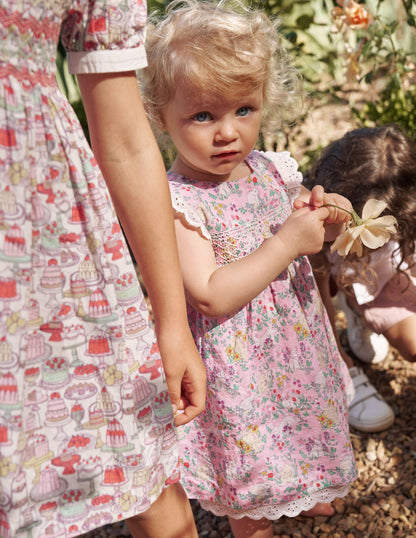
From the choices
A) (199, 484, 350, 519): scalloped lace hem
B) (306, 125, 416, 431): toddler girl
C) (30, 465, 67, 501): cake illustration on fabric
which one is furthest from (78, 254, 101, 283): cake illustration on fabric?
(306, 125, 416, 431): toddler girl

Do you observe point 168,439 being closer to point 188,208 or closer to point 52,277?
point 52,277

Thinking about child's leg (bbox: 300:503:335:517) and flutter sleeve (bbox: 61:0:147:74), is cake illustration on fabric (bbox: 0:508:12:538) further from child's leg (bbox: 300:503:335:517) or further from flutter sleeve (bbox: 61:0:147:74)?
child's leg (bbox: 300:503:335:517)

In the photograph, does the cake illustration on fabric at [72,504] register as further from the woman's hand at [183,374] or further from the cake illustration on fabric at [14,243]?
the cake illustration on fabric at [14,243]

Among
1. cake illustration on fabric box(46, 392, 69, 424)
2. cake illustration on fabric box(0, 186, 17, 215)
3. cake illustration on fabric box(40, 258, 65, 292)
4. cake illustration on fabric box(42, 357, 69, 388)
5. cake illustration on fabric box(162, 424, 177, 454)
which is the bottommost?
cake illustration on fabric box(162, 424, 177, 454)

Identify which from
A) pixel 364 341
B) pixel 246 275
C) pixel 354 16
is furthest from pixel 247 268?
pixel 354 16

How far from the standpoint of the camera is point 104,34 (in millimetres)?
1185

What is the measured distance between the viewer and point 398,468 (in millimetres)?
2516

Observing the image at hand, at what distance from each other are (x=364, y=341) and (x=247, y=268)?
1.50 m

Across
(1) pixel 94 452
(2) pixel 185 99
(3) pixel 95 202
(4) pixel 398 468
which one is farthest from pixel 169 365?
(4) pixel 398 468

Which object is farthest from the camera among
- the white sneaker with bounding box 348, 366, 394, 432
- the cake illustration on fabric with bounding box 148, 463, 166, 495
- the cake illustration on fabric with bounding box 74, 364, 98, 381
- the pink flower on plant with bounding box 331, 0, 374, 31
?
the pink flower on plant with bounding box 331, 0, 374, 31

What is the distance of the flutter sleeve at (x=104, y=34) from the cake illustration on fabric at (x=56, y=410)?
55 centimetres

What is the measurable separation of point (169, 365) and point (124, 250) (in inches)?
10.2

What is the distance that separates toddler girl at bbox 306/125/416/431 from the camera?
7.88 feet

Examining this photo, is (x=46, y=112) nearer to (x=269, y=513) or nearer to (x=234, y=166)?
(x=234, y=166)
